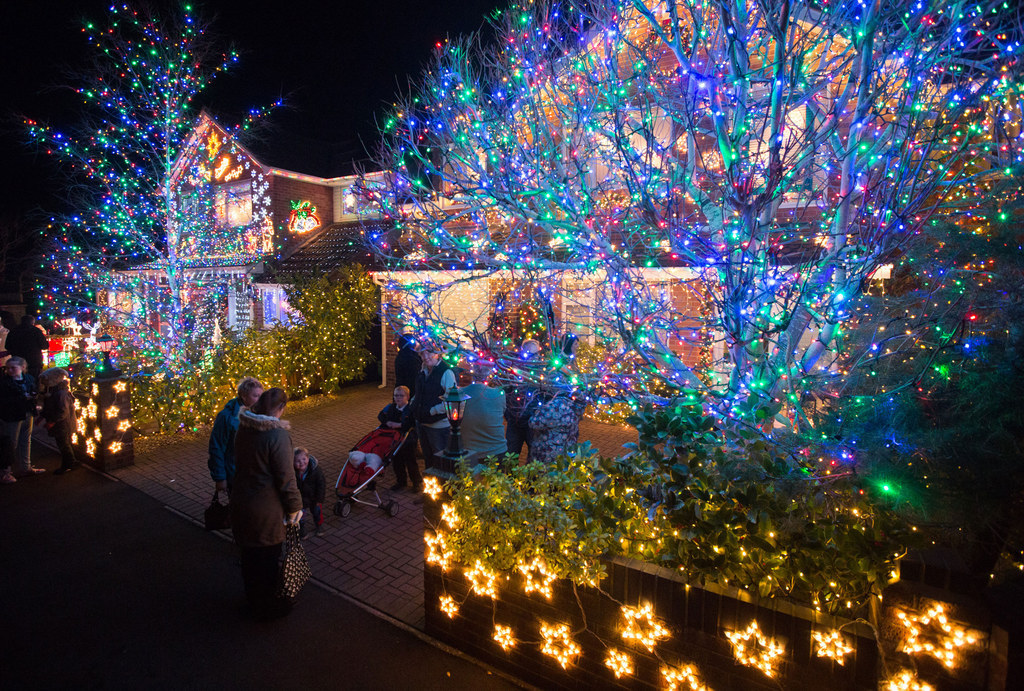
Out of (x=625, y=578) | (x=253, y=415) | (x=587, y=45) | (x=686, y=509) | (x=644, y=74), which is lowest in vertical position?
(x=625, y=578)

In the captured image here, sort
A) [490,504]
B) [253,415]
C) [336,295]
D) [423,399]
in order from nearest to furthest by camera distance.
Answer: [490,504], [253,415], [423,399], [336,295]

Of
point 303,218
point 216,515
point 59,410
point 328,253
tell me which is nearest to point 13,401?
point 59,410

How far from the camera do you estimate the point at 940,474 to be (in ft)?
8.57

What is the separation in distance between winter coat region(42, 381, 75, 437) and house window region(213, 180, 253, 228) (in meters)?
10.2

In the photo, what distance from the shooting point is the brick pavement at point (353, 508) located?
16.0 feet

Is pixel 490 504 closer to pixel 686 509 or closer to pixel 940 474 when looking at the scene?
pixel 686 509

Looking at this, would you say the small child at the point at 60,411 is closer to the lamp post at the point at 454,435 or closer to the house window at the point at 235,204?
the lamp post at the point at 454,435

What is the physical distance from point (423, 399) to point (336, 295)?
7.00 metres

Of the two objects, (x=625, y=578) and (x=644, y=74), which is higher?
(x=644, y=74)

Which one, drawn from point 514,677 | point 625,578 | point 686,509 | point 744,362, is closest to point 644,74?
point 744,362

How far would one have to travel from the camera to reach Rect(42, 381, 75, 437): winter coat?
7.27m

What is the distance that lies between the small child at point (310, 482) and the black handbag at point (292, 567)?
1.13 metres

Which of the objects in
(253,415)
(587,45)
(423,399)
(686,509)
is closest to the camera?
(686,509)

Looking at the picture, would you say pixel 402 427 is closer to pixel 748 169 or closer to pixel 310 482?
pixel 310 482
